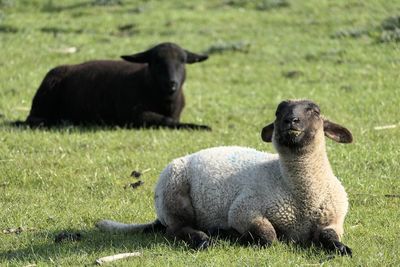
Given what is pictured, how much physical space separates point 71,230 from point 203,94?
9.01m

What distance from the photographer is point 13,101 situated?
1644 cm

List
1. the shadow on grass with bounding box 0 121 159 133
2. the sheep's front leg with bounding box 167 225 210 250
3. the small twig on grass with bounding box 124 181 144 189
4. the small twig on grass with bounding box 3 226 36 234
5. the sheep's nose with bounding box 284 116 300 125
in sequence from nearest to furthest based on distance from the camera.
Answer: the sheep's nose with bounding box 284 116 300 125 → the sheep's front leg with bounding box 167 225 210 250 → the small twig on grass with bounding box 3 226 36 234 → the small twig on grass with bounding box 124 181 144 189 → the shadow on grass with bounding box 0 121 159 133

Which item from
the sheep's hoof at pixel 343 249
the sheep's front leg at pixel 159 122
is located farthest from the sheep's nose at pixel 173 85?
the sheep's hoof at pixel 343 249

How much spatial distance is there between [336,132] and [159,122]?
6.90 meters

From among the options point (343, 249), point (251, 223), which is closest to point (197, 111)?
point (251, 223)

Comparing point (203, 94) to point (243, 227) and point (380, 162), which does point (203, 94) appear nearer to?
point (380, 162)

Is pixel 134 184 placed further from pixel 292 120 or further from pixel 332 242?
pixel 332 242

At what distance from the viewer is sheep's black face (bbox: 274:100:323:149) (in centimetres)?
730

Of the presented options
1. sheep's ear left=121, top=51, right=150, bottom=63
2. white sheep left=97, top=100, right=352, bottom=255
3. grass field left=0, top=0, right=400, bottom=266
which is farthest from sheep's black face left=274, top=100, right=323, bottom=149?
sheep's ear left=121, top=51, right=150, bottom=63

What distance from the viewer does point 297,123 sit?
729 centimetres

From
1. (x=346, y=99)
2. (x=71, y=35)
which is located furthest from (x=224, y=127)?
(x=71, y=35)

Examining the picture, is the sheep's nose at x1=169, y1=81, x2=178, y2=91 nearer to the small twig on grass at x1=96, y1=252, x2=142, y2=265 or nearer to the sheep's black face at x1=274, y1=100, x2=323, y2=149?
the sheep's black face at x1=274, y1=100, x2=323, y2=149

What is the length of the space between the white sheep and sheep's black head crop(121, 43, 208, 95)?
21.7 ft

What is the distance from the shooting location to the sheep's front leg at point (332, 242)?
7.06 meters
